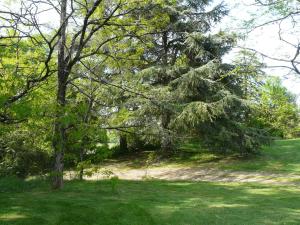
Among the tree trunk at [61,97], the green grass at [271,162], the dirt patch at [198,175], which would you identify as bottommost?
the dirt patch at [198,175]

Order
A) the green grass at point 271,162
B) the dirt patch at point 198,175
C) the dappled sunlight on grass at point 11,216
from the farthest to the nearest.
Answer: the green grass at point 271,162, the dirt patch at point 198,175, the dappled sunlight on grass at point 11,216

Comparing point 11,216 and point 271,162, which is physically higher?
point 11,216

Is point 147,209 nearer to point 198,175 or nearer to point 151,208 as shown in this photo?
point 151,208

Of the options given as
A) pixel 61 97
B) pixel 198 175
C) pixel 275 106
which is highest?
pixel 275 106

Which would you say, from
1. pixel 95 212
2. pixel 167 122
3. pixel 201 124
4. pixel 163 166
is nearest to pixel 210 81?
pixel 201 124

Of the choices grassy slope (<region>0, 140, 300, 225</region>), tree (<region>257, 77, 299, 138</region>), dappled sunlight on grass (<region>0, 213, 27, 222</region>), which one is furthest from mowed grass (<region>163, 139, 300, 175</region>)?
dappled sunlight on grass (<region>0, 213, 27, 222</region>)

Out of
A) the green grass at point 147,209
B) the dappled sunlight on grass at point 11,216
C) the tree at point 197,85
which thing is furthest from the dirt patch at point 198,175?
the dappled sunlight on grass at point 11,216

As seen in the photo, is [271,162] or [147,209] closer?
[147,209]

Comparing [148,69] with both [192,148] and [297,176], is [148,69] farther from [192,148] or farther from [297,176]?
[297,176]

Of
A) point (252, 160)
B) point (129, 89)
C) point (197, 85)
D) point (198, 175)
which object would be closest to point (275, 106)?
point (252, 160)

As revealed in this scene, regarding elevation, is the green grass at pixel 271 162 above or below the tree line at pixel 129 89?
below

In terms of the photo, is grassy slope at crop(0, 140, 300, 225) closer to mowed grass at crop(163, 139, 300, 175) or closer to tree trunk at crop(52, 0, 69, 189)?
tree trunk at crop(52, 0, 69, 189)

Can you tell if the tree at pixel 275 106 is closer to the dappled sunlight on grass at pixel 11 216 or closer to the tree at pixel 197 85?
the tree at pixel 197 85

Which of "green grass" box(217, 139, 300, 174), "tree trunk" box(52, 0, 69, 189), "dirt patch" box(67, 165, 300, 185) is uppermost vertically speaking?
"tree trunk" box(52, 0, 69, 189)
